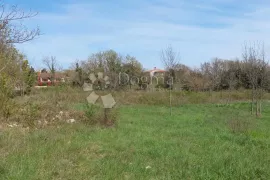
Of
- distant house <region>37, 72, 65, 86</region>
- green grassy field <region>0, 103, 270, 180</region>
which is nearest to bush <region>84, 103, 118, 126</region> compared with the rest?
green grassy field <region>0, 103, 270, 180</region>

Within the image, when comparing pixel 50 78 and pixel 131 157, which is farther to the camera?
pixel 50 78

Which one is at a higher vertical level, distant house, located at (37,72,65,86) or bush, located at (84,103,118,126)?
distant house, located at (37,72,65,86)

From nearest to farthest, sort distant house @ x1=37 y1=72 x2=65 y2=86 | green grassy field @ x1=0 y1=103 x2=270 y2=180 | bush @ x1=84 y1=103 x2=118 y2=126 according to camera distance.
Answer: green grassy field @ x1=0 y1=103 x2=270 y2=180, bush @ x1=84 y1=103 x2=118 y2=126, distant house @ x1=37 y1=72 x2=65 y2=86

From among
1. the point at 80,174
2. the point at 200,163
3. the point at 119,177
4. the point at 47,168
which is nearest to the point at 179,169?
the point at 200,163

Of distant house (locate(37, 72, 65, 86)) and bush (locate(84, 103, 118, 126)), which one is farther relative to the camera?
distant house (locate(37, 72, 65, 86))

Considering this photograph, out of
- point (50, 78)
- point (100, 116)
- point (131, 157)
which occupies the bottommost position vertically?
point (131, 157)

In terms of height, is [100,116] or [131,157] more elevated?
[100,116]

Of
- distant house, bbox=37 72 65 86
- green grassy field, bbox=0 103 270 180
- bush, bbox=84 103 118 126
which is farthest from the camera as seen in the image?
distant house, bbox=37 72 65 86

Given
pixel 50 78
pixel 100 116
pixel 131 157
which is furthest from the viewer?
pixel 50 78

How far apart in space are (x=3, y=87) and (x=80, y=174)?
6981 millimetres

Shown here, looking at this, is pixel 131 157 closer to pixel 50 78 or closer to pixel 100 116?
pixel 100 116

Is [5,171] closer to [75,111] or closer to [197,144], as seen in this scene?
[197,144]

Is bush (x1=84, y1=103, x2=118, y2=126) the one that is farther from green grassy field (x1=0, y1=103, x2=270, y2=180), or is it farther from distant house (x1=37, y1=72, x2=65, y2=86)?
distant house (x1=37, y1=72, x2=65, y2=86)

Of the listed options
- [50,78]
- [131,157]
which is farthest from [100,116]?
[50,78]
